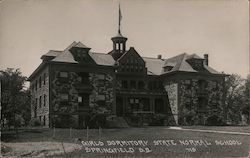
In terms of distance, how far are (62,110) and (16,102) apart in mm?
5392

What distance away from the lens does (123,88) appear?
46156 mm

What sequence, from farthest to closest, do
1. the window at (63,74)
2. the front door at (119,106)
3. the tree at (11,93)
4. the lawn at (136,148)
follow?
the front door at (119,106), the window at (63,74), the tree at (11,93), the lawn at (136,148)

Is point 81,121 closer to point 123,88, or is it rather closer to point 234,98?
point 123,88

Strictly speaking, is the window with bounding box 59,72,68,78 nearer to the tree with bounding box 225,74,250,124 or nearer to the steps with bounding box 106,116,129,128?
the steps with bounding box 106,116,129,128

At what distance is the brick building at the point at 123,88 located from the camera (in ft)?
128

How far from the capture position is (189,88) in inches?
1806

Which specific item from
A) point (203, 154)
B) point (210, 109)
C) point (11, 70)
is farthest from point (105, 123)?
point (203, 154)

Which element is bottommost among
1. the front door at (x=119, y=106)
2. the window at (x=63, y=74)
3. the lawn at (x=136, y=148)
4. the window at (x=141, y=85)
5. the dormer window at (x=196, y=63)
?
the lawn at (x=136, y=148)

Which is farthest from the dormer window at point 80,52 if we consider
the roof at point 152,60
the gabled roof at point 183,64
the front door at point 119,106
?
the gabled roof at point 183,64

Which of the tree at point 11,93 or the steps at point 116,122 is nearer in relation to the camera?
the tree at point 11,93

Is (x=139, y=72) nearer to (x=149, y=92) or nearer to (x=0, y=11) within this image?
(x=149, y=92)

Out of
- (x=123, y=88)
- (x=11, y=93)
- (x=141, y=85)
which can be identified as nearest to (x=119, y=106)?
(x=123, y=88)

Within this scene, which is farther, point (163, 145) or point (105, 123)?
point (105, 123)

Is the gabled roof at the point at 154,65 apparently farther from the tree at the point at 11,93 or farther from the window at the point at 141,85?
the tree at the point at 11,93
